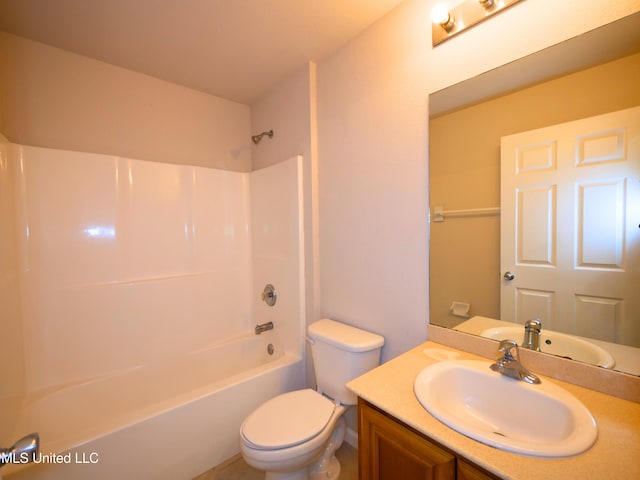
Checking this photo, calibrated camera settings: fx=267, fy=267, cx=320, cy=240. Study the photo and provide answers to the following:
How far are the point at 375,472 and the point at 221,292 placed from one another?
5.57 ft

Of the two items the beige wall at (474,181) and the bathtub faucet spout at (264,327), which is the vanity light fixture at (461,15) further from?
the bathtub faucet spout at (264,327)

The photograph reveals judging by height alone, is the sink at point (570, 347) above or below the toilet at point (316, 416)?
above

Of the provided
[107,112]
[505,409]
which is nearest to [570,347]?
[505,409]

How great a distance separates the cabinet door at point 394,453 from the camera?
716mm

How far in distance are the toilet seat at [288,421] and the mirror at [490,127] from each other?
2.42ft

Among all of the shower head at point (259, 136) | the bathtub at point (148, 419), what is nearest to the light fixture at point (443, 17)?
the shower head at point (259, 136)

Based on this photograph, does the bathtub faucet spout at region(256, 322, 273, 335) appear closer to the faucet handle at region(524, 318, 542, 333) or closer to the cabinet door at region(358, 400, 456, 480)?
the cabinet door at region(358, 400, 456, 480)

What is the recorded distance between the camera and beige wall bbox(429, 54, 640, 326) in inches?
39.1

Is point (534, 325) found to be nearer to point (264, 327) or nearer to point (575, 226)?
point (575, 226)

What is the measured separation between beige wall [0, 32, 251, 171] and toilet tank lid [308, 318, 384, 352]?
1.61 m

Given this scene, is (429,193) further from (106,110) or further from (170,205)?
(106,110)

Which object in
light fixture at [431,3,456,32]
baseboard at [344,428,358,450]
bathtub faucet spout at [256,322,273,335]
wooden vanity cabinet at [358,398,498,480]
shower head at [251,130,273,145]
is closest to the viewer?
wooden vanity cabinet at [358,398,498,480]

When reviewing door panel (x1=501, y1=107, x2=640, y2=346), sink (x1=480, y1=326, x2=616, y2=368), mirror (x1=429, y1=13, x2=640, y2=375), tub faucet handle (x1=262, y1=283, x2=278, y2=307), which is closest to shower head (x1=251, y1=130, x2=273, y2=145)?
tub faucet handle (x1=262, y1=283, x2=278, y2=307)

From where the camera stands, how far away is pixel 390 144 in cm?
139
